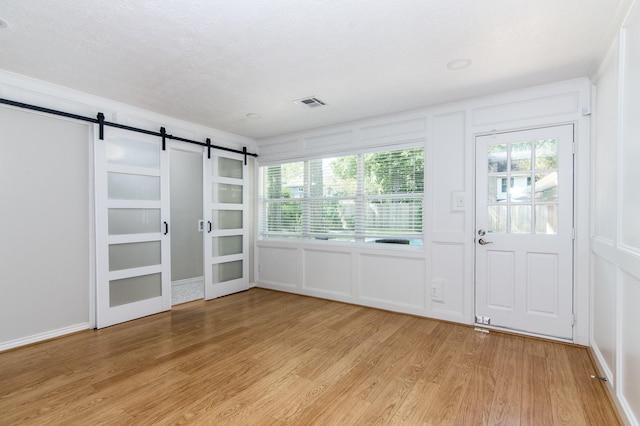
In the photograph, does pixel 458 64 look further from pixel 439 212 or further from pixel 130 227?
pixel 130 227

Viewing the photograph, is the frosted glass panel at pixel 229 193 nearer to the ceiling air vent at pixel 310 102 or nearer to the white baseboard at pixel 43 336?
the ceiling air vent at pixel 310 102

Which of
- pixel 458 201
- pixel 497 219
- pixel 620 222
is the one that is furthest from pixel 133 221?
pixel 620 222

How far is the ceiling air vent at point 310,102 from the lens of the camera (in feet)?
12.0

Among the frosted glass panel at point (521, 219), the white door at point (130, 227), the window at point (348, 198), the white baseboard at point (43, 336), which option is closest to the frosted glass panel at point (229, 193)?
the window at point (348, 198)

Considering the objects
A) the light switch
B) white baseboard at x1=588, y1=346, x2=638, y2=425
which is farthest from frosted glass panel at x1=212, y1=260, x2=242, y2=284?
white baseboard at x1=588, y1=346, x2=638, y2=425

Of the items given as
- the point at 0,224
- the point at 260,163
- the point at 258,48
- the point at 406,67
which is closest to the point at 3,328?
the point at 0,224

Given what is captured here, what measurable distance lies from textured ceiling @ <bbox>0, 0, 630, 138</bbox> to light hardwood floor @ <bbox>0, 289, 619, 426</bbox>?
2.61m

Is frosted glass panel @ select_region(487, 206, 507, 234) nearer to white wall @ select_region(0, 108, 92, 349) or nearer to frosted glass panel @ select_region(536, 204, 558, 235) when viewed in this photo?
frosted glass panel @ select_region(536, 204, 558, 235)

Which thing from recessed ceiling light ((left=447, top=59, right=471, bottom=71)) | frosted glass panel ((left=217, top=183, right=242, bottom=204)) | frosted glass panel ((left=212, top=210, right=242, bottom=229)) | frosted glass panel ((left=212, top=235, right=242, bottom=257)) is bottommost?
frosted glass panel ((left=212, top=235, right=242, bottom=257))

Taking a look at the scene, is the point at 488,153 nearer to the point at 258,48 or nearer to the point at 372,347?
the point at 372,347

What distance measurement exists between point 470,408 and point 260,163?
183 inches

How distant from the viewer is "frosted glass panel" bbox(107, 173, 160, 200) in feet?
12.3

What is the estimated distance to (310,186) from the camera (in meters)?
5.13

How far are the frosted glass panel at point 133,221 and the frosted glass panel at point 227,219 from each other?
3.02 ft
